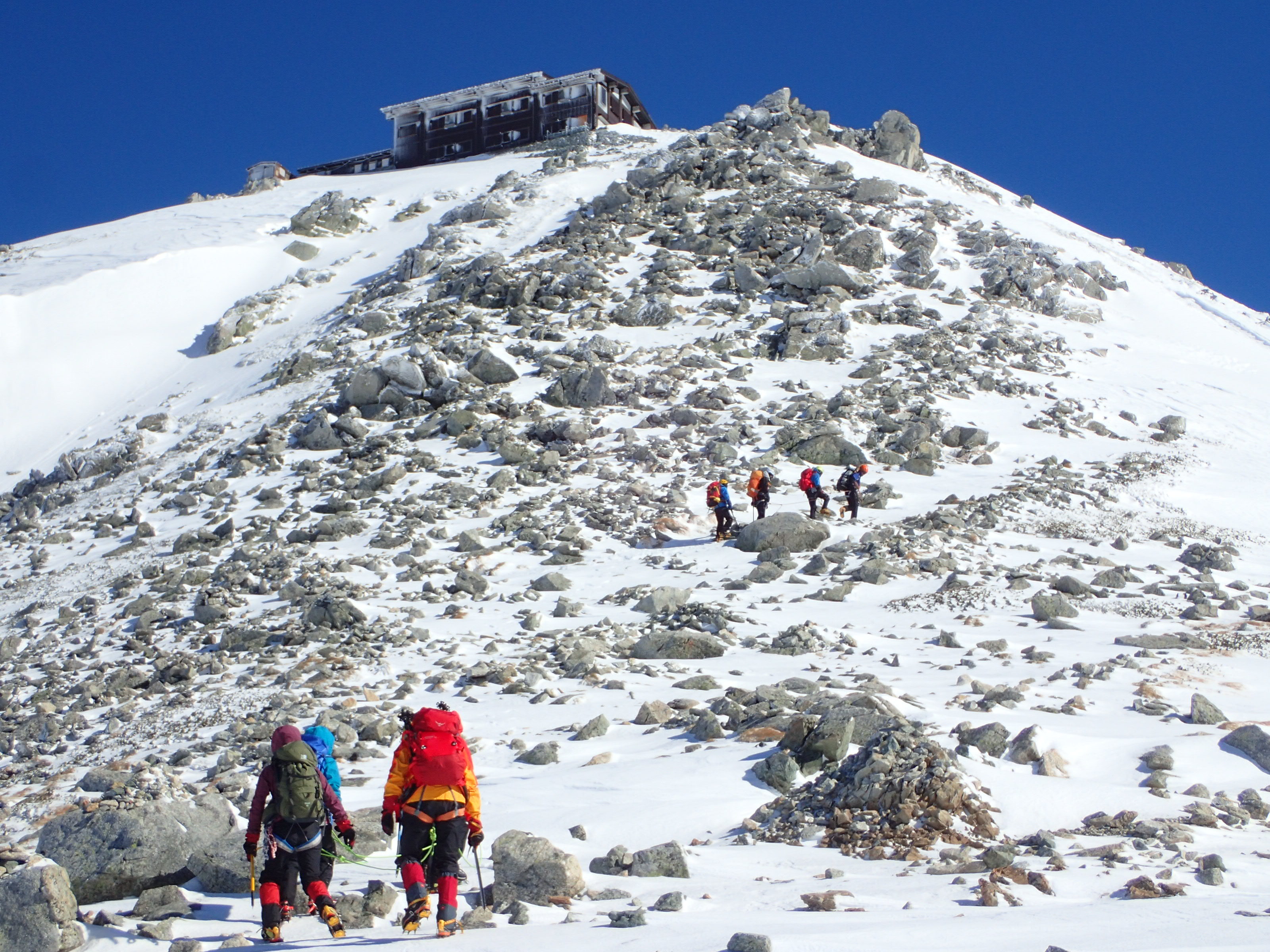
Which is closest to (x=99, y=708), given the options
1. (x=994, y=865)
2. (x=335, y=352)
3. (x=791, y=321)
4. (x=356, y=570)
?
(x=356, y=570)

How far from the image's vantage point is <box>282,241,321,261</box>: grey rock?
43812 mm

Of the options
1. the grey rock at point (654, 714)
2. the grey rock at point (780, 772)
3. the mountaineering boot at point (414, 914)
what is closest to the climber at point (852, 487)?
the grey rock at point (654, 714)

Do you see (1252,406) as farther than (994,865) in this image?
Yes

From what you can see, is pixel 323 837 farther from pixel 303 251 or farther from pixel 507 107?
pixel 507 107

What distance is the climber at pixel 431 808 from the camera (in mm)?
5820

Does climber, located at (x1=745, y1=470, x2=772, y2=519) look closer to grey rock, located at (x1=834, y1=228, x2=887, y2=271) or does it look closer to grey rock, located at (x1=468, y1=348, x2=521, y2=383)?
grey rock, located at (x1=468, y1=348, x2=521, y2=383)

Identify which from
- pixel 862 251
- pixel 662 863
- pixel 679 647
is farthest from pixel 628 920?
pixel 862 251

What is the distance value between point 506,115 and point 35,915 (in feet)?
206

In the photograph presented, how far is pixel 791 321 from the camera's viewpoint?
30359mm

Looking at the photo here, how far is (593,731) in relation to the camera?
413 inches

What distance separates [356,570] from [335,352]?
51.0ft

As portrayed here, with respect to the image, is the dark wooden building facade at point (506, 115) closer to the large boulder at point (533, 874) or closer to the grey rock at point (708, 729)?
the grey rock at point (708, 729)

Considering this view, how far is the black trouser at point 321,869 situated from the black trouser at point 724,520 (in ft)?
42.6

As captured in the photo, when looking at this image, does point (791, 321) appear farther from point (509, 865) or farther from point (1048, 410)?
point (509, 865)
